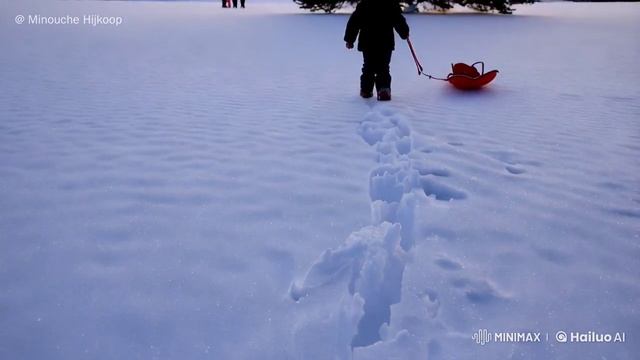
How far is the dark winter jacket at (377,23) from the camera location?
4.71m

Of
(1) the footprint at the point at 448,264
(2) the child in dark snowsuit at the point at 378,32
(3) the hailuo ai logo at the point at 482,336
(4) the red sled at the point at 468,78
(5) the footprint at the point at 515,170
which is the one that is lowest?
(3) the hailuo ai logo at the point at 482,336

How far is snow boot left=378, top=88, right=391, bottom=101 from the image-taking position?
16.1 feet

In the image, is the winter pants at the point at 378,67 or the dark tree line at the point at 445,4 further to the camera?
the dark tree line at the point at 445,4

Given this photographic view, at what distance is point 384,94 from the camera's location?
4926 mm

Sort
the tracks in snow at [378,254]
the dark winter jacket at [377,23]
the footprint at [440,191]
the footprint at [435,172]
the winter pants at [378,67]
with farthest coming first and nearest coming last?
the winter pants at [378,67] < the dark winter jacket at [377,23] < the footprint at [435,172] < the footprint at [440,191] < the tracks in snow at [378,254]

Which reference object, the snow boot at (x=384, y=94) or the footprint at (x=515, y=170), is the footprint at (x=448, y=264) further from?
the snow boot at (x=384, y=94)

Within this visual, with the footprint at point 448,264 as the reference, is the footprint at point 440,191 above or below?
above

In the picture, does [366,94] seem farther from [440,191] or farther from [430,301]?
[430,301]

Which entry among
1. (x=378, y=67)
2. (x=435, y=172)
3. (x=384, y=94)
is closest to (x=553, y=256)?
(x=435, y=172)

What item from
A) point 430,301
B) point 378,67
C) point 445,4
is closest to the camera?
point 430,301

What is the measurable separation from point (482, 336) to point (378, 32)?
391 cm

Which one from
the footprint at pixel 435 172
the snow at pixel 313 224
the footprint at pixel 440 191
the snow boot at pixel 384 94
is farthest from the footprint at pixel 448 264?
the snow boot at pixel 384 94

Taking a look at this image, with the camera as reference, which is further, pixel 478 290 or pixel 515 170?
pixel 515 170

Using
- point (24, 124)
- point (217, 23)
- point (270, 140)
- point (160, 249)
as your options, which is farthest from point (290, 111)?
point (217, 23)
